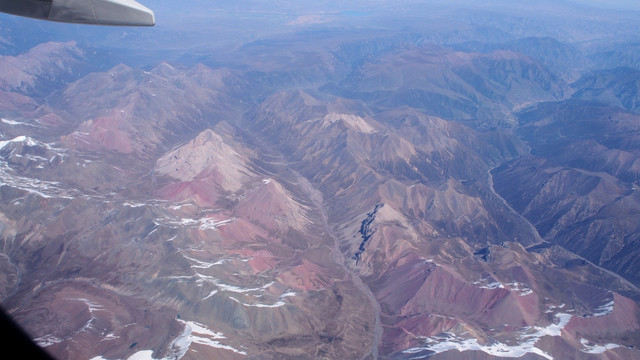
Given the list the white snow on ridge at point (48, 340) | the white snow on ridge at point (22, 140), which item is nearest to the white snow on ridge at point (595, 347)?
the white snow on ridge at point (48, 340)

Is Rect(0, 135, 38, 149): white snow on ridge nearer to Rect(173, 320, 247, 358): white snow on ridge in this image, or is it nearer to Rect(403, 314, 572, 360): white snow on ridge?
Rect(173, 320, 247, 358): white snow on ridge

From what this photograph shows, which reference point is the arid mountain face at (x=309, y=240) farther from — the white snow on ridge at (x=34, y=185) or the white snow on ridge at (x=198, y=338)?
the white snow on ridge at (x=34, y=185)

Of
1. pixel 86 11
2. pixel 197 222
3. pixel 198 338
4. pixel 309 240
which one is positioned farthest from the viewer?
pixel 309 240

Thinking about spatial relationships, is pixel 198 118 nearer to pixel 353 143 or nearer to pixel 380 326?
pixel 353 143

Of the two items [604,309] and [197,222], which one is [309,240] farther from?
[604,309]

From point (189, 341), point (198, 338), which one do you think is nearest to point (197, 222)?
point (198, 338)

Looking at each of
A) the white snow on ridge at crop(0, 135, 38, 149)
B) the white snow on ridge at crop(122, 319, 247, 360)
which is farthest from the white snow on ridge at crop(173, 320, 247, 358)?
the white snow on ridge at crop(0, 135, 38, 149)
